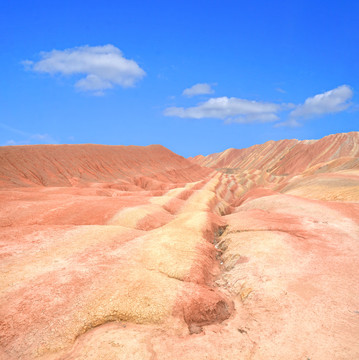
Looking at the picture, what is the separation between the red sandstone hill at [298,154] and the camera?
10612 cm

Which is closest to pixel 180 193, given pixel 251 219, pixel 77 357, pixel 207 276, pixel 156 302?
pixel 251 219

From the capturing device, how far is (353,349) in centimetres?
847

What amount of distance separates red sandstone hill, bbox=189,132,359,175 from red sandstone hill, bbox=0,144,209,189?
40776 millimetres

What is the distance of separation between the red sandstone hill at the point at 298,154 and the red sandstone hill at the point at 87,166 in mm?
40776

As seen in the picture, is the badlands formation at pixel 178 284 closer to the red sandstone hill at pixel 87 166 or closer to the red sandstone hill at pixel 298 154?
the red sandstone hill at pixel 87 166

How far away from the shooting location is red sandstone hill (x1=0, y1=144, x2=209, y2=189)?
197 ft

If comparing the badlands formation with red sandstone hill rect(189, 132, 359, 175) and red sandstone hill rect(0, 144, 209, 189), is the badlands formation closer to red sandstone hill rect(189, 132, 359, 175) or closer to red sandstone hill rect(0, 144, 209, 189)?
red sandstone hill rect(0, 144, 209, 189)

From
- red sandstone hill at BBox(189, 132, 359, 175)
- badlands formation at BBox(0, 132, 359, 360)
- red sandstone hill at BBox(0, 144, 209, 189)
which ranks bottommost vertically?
badlands formation at BBox(0, 132, 359, 360)

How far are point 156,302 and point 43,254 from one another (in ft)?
26.6

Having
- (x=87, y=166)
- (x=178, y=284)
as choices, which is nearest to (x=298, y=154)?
(x=87, y=166)

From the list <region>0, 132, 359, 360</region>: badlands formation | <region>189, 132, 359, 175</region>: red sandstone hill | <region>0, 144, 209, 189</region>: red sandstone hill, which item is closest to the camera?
<region>0, 132, 359, 360</region>: badlands formation

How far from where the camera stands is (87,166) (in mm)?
76125

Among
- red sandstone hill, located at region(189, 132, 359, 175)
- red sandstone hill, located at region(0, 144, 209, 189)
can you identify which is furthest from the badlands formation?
red sandstone hill, located at region(189, 132, 359, 175)

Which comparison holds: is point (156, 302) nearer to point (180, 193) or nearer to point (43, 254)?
point (43, 254)
